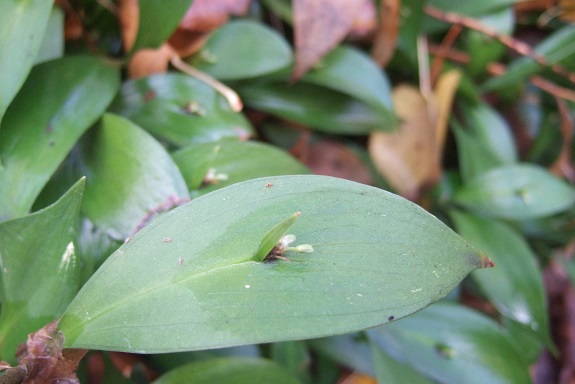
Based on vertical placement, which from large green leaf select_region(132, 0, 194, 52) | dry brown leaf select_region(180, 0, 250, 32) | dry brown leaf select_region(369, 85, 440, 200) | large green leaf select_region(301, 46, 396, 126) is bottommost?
dry brown leaf select_region(369, 85, 440, 200)

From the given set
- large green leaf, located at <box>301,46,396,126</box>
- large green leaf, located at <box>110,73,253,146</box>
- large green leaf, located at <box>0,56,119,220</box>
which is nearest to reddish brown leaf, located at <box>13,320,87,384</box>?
large green leaf, located at <box>0,56,119,220</box>

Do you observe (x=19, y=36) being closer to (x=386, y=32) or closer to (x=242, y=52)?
(x=242, y=52)

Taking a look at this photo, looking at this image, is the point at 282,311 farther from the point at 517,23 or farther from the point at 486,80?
the point at 517,23

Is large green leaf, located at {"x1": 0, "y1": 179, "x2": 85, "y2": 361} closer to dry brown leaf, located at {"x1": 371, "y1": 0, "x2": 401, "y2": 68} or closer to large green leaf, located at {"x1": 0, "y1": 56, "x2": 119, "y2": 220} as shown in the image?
large green leaf, located at {"x1": 0, "y1": 56, "x2": 119, "y2": 220}

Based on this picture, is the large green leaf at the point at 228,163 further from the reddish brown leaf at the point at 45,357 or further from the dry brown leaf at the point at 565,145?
the dry brown leaf at the point at 565,145

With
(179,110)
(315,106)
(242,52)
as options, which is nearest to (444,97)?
(315,106)
